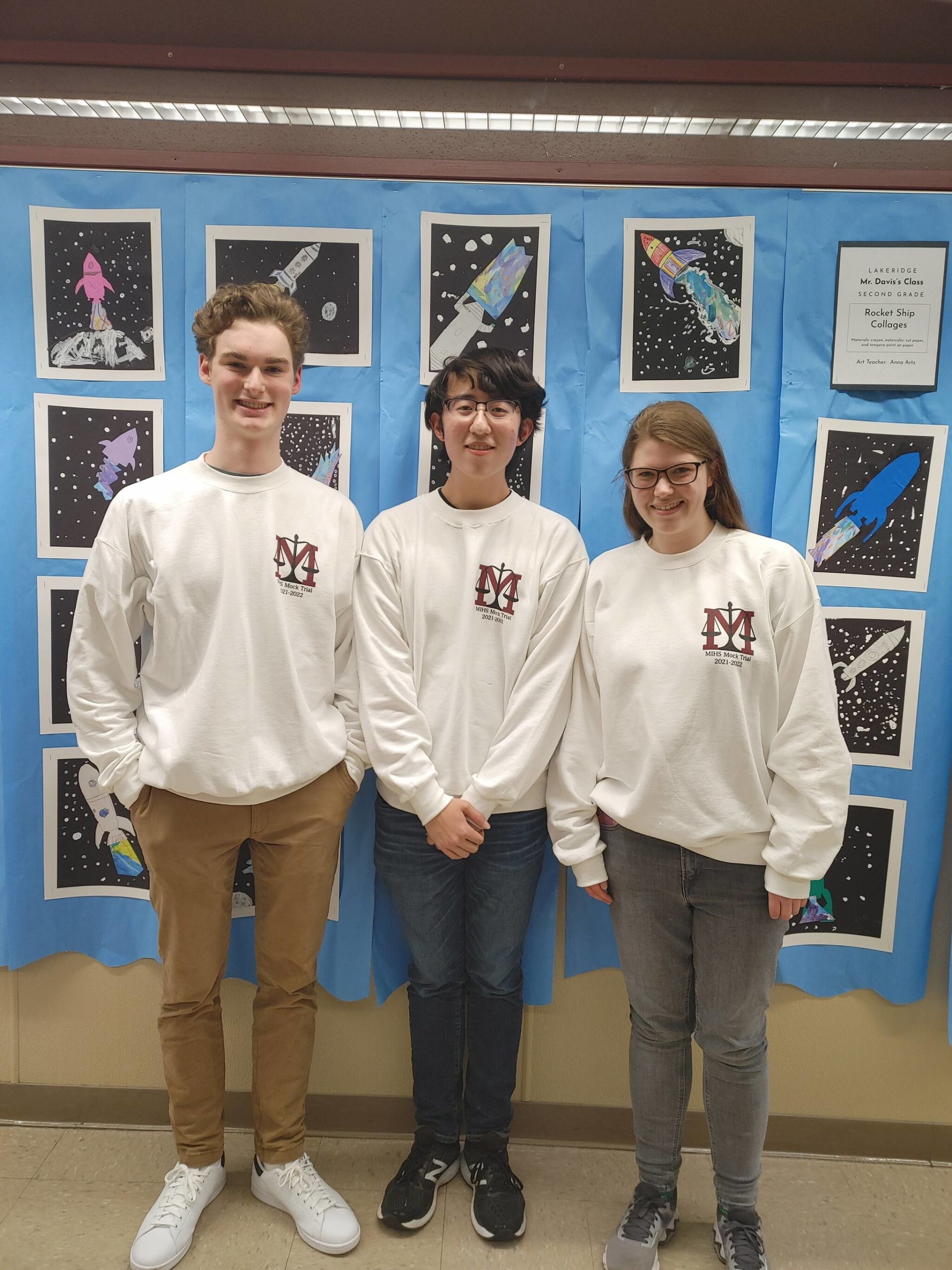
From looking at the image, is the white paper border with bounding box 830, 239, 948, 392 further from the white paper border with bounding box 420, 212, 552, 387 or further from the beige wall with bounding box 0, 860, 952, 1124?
the beige wall with bounding box 0, 860, 952, 1124

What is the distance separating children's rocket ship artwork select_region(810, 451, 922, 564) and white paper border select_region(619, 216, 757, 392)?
389 mm

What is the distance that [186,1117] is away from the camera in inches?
71.6

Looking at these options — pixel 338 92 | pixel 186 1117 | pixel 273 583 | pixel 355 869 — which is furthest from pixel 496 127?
pixel 186 1117

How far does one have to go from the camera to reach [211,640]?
1690mm

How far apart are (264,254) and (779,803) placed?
174 centimetres

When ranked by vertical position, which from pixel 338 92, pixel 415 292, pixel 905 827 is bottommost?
pixel 905 827

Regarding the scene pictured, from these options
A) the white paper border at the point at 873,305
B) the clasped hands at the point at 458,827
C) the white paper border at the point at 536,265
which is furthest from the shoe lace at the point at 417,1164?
the white paper border at the point at 873,305

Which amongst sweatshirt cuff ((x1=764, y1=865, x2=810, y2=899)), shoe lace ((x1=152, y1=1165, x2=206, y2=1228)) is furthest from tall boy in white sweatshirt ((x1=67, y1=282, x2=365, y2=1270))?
sweatshirt cuff ((x1=764, y1=865, x2=810, y2=899))

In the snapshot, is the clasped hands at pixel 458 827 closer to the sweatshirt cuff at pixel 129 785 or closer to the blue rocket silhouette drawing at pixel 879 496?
the sweatshirt cuff at pixel 129 785

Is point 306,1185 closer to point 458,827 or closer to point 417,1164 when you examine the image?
point 417,1164

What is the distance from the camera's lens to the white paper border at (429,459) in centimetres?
197

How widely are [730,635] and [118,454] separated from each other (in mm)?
1551

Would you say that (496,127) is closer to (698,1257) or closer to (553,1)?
(553,1)

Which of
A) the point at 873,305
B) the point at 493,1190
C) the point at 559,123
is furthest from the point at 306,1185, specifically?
the point at 559,123
